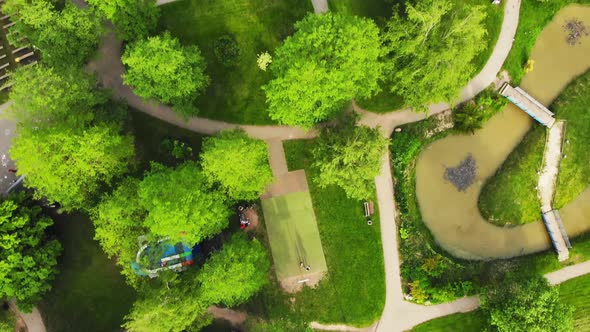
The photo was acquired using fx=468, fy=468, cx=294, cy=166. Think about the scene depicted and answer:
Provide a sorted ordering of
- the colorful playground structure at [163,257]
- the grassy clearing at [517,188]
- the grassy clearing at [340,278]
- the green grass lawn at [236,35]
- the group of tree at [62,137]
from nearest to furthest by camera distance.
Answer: the group of tree at [62,137] < the colorful playground structure at [163,257] < the grassy clearing at [340,278] < the green grass lawn at [236,35] < the grassy clearing at [517,188]

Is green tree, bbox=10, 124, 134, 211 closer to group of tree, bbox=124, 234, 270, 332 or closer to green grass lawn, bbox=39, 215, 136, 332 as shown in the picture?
green grass lawn, bbox=39, 215, 136, 332

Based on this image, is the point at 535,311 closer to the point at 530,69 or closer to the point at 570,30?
the point at 530,69

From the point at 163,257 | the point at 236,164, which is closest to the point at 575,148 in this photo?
the point at 236,164

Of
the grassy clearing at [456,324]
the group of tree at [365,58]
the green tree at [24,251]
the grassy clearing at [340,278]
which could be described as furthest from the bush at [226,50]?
the grassy clearing at [456,324]

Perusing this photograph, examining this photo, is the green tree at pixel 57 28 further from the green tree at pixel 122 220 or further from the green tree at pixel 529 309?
the green tree at pixel 529 309

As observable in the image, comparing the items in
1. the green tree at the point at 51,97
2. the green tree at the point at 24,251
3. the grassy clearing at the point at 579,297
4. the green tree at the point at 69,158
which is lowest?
the grassy clearing at the point at 579,297

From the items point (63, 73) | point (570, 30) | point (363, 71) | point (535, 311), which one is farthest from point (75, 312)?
point (570, 30)

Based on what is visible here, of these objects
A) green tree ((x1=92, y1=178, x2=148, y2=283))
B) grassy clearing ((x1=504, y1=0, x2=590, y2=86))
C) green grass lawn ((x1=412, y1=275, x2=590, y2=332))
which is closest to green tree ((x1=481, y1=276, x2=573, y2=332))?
green grass lawn ((x1=412, y1=275, x2=590, y2=332))
